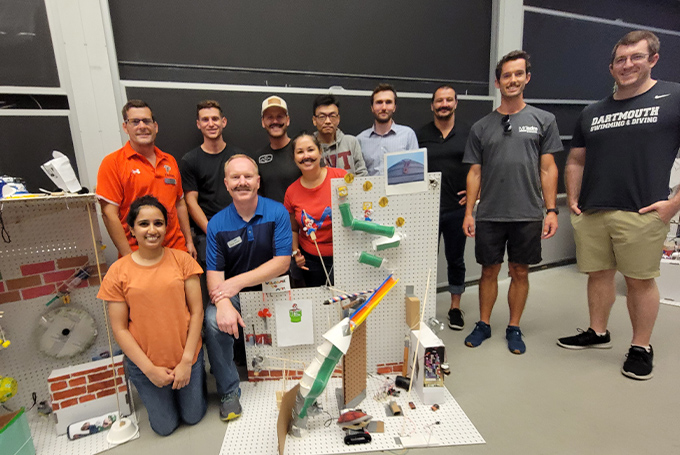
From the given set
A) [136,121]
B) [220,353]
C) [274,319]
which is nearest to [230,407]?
[220,353]

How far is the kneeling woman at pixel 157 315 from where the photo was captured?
60.7 inches

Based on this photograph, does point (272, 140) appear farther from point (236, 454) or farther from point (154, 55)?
point (236, 454)

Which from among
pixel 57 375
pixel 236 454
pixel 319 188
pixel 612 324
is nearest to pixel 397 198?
pixel 319 188

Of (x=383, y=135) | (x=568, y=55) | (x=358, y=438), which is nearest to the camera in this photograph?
(x=358, y=438)

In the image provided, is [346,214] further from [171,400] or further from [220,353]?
[171,400]

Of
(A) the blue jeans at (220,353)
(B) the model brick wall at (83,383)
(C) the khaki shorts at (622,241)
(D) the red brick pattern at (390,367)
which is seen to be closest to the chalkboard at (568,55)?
(C) the khaki shorts at (622,241)

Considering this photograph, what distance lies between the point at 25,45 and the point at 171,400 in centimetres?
226

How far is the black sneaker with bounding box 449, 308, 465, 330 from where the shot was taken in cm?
261

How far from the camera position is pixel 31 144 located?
2.07 m

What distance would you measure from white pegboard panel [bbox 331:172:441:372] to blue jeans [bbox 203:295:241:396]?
0.67 m

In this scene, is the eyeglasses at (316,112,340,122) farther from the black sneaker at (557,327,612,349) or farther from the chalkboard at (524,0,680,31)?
the chalkboard at (524,0,680,31)

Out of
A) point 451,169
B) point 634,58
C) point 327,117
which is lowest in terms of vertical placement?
point 451,169

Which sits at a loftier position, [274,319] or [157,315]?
[157,315]

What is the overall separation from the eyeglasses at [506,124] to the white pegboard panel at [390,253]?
0.70 meters
